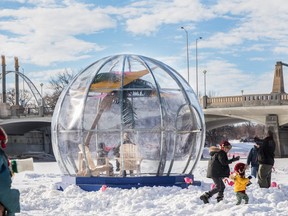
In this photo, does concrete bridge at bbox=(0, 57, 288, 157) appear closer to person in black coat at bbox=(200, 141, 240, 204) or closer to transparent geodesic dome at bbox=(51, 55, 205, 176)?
transparent geodesic dome at bbox=(51, 55, 205, 176)

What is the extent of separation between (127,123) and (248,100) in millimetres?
32498

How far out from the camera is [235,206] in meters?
9.26

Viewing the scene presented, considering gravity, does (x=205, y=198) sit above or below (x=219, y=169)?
below

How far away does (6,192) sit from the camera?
4809 millimetres

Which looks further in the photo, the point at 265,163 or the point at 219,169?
the point at 265,163

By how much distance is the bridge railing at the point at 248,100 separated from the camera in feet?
142

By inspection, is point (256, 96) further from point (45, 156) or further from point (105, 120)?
point (105, 120)

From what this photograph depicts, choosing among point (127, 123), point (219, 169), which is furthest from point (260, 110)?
point (219, 169)

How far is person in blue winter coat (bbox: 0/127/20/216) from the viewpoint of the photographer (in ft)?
15.7

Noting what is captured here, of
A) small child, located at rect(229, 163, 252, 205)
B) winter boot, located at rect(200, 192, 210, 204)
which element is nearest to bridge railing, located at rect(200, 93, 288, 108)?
small child, located at rect(229, 163, 252, 205)

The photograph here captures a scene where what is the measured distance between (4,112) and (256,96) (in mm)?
24321

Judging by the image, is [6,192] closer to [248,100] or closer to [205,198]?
[205,198]

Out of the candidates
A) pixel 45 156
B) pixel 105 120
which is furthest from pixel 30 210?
pixel 45 156

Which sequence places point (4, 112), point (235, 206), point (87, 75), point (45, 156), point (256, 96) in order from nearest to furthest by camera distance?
1. point (235, 206)
2. point (87, 75)
3. point (256, 96)
4. point (45, 156)
5. point (4, 112)
